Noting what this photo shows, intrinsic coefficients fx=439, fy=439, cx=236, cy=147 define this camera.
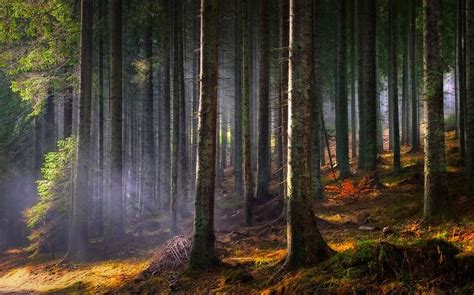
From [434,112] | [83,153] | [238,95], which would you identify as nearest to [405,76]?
[238,95]

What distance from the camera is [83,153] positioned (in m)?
14.6

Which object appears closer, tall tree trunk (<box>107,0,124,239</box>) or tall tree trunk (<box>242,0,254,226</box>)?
tall tree trunk (<box>242,0,254,226</box>)

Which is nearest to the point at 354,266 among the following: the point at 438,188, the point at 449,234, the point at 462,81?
the point at 449,234

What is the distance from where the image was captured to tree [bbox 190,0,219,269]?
9.38 m

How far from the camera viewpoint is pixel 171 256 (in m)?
10.4

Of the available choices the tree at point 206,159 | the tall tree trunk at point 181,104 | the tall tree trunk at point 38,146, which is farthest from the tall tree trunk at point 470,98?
the tall tree trunk at point 38,146

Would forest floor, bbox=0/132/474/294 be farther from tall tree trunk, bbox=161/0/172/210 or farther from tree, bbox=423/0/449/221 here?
tall tree trunk, bbox=161/0/172/210

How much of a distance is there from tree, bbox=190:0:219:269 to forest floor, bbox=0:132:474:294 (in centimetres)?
49

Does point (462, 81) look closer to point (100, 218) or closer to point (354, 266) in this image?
point (354, 266)

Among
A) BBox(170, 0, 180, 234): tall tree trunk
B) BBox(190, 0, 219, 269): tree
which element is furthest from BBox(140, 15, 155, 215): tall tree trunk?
BBox(190, 0, 219, 269): tree

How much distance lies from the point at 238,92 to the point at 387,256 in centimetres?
1417

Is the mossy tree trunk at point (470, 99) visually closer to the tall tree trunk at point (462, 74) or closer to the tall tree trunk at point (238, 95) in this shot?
the tall tree trunk at point (462, 74)

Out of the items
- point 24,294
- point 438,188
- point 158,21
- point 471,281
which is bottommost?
point 24,294

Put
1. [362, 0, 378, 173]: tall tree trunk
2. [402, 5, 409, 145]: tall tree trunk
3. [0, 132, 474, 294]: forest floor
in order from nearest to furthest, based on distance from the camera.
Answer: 1. [0, 132, 474, 294]: forest floor
2. [362, 0, 378, 173]: tall tree trunk
3. [402, 5, 409, 145]: tall tree trunk
